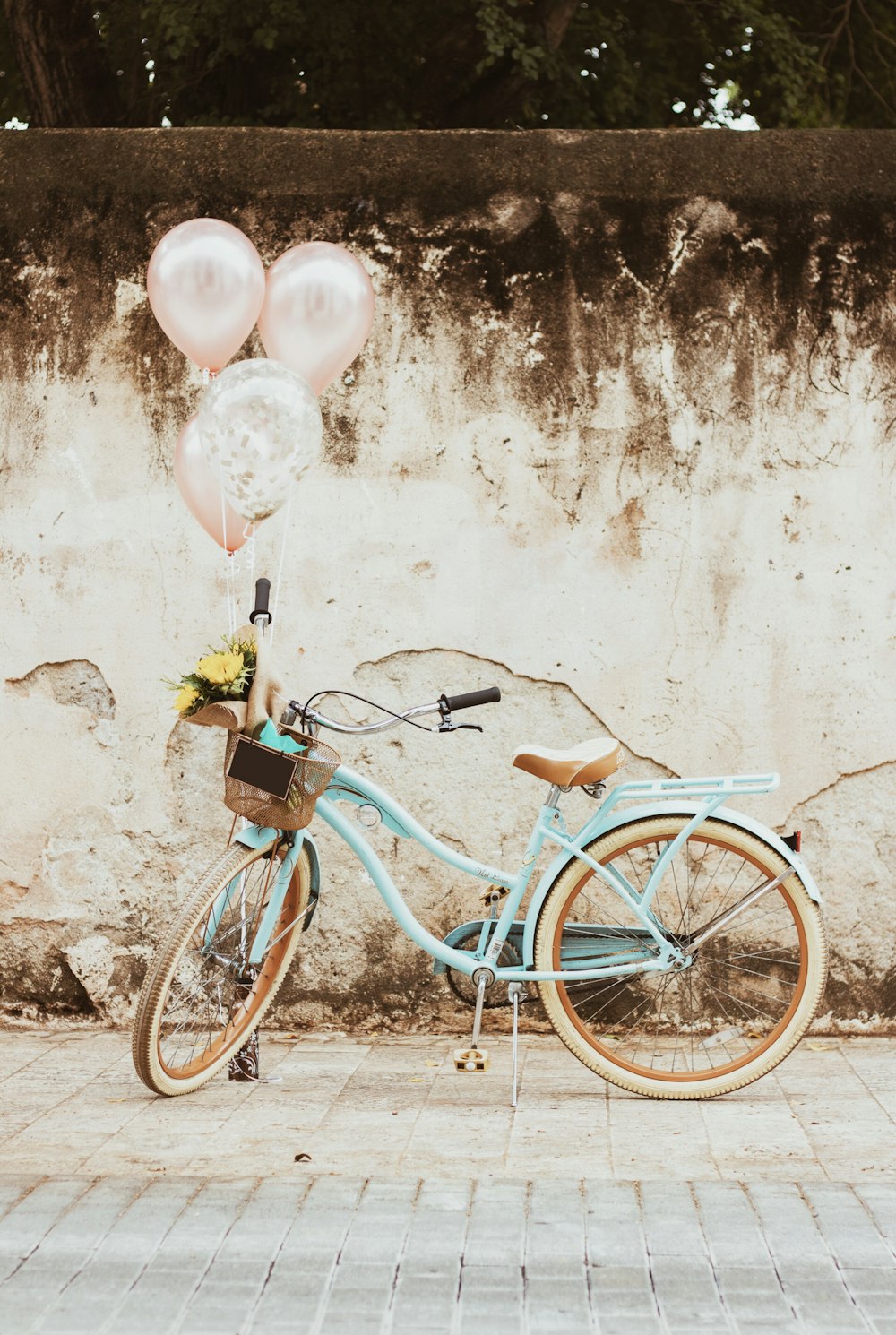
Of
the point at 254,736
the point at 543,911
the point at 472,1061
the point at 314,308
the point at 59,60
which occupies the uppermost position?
the point at 59,60

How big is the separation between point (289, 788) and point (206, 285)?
1313mm

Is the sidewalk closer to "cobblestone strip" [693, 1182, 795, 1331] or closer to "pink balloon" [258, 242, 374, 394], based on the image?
"cobblestone strip" [693, 1182, 795, 1331]

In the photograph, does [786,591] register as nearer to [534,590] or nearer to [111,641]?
[534,590]

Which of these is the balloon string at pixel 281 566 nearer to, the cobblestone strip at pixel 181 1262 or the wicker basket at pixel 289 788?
the wicker basket at pixel 289 788

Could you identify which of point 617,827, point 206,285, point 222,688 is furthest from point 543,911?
point 206,285

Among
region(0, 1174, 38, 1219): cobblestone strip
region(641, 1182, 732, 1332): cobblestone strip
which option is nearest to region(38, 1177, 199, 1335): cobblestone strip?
region(0, 1174, 38, 1219): cobblestone strip

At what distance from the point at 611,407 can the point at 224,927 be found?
76.7 inches

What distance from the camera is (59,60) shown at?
7957 mm

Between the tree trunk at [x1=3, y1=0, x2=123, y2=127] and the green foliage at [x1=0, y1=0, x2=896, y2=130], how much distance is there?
32 centimetres

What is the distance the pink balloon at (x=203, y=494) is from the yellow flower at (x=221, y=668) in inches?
16.8

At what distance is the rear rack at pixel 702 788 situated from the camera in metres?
3.78

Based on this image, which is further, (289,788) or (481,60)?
(481,60)

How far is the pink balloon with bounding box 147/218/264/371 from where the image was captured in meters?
3.60

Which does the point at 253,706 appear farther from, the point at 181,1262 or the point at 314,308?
the point at 181,1262
